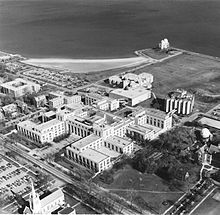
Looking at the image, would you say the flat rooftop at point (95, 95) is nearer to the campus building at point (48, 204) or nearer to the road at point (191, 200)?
the campus building at point (48, 204)

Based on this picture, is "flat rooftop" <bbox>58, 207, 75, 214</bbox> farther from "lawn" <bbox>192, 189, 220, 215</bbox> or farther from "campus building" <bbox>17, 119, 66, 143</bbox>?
"campus building" <bbox>17, 119, 66, 143</bbox>

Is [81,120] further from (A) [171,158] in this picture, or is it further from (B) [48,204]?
(B) [48,204]

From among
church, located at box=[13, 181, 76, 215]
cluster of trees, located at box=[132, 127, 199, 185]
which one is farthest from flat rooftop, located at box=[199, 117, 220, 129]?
church, located at box=[13, 181, 76, 215]

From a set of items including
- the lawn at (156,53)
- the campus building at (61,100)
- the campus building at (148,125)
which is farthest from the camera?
the lawn at (156,53)

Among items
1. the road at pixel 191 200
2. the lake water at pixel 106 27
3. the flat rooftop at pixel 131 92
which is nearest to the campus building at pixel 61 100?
the flat rooftop at pixel 131 92

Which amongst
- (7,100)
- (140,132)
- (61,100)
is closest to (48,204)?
(140,132)

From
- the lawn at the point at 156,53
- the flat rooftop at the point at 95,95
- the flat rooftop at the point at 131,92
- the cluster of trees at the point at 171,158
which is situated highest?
the lawn at the point at 156,53
